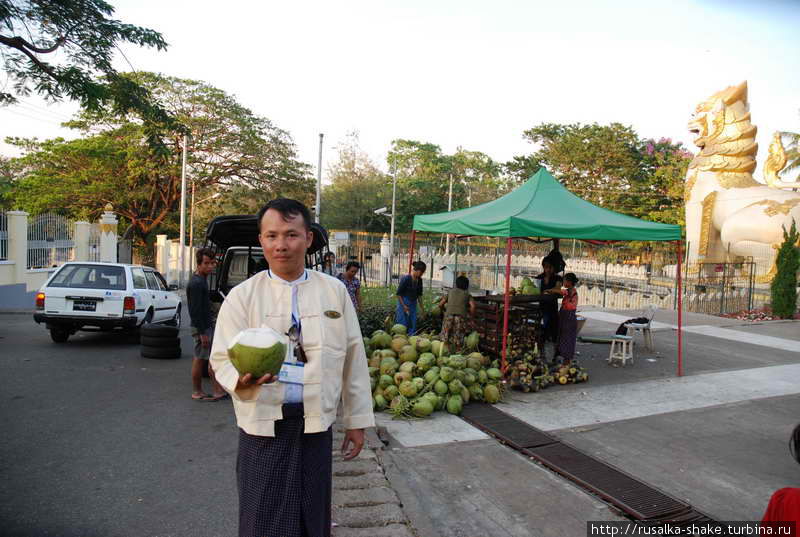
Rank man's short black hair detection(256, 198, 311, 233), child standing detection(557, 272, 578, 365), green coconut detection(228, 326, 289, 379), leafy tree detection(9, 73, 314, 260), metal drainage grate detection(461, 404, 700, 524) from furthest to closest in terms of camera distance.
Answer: leafy tree detection(9, 73, 314, 260) < child standing detection(557, 272, 578, 365) < metal drainage grate detection(461, 404, 700, 524) < man's short black hair detection(256, 198, 311, 233) < green coconut detection(228, 326, 289, 379)

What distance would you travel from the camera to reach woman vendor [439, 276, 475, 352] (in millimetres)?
8289

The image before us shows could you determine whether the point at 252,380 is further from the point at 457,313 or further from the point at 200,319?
the point at 457,313

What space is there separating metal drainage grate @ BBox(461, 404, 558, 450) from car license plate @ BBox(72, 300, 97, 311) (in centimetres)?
689

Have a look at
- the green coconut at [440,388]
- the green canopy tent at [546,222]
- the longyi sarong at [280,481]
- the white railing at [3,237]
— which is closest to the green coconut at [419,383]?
the green coconut at [440,388]

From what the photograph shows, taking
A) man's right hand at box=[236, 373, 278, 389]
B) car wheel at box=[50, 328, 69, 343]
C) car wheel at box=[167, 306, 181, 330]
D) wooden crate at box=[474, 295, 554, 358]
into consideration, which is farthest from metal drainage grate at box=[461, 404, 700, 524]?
car wheel at box=[167, 306, 181, 330]

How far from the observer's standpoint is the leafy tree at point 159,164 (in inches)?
1056

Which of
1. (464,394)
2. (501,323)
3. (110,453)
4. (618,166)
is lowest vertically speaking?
(110,453)

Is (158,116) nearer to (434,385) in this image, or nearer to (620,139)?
(434,385)

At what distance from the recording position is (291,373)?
2.23 m

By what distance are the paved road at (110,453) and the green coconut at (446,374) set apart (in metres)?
2.48

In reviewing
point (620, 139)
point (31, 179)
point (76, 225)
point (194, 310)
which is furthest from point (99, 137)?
point (620, 139)

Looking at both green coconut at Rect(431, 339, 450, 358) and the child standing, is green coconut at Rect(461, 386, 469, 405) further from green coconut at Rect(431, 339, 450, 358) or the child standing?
the child standing

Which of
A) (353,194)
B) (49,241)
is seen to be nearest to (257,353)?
(49,241)

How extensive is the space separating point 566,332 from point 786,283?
40.0 ft
